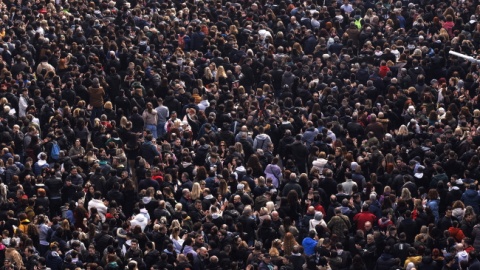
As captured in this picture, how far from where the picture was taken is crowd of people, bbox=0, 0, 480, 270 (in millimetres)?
32031

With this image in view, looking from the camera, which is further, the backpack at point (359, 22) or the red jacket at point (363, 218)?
the backpack at point (359, 22)

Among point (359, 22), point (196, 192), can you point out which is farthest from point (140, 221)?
point (359, 22)

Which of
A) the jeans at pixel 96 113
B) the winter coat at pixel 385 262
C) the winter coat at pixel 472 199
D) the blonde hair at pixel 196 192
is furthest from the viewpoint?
the jeans at pixel 96 113

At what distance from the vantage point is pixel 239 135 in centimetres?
3703

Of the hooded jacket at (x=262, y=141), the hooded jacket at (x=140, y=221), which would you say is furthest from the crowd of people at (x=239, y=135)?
the hooded jacket at (x=140, y=221)

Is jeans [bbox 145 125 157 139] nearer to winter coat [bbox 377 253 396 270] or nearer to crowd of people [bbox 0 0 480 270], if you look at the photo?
crowd of people [bbox 0 0 480 270]

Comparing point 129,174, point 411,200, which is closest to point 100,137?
point 129,174

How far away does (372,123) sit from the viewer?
3784 cm

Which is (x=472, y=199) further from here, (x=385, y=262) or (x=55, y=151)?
(x=55, y=151)

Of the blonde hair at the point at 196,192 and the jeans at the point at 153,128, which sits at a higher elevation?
the jeans at the point at 153,128

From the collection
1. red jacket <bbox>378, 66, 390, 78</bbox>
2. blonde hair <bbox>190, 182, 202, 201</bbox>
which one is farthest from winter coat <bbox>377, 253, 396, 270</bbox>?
red jacket <bbox>378, 66, 390, 78</bbox>

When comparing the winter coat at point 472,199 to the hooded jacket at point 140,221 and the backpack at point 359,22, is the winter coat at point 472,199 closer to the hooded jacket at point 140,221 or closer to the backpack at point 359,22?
the hooded jacket at point 140,221

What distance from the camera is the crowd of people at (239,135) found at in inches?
1261

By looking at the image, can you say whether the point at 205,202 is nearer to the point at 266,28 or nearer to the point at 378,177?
the point at 378,177
